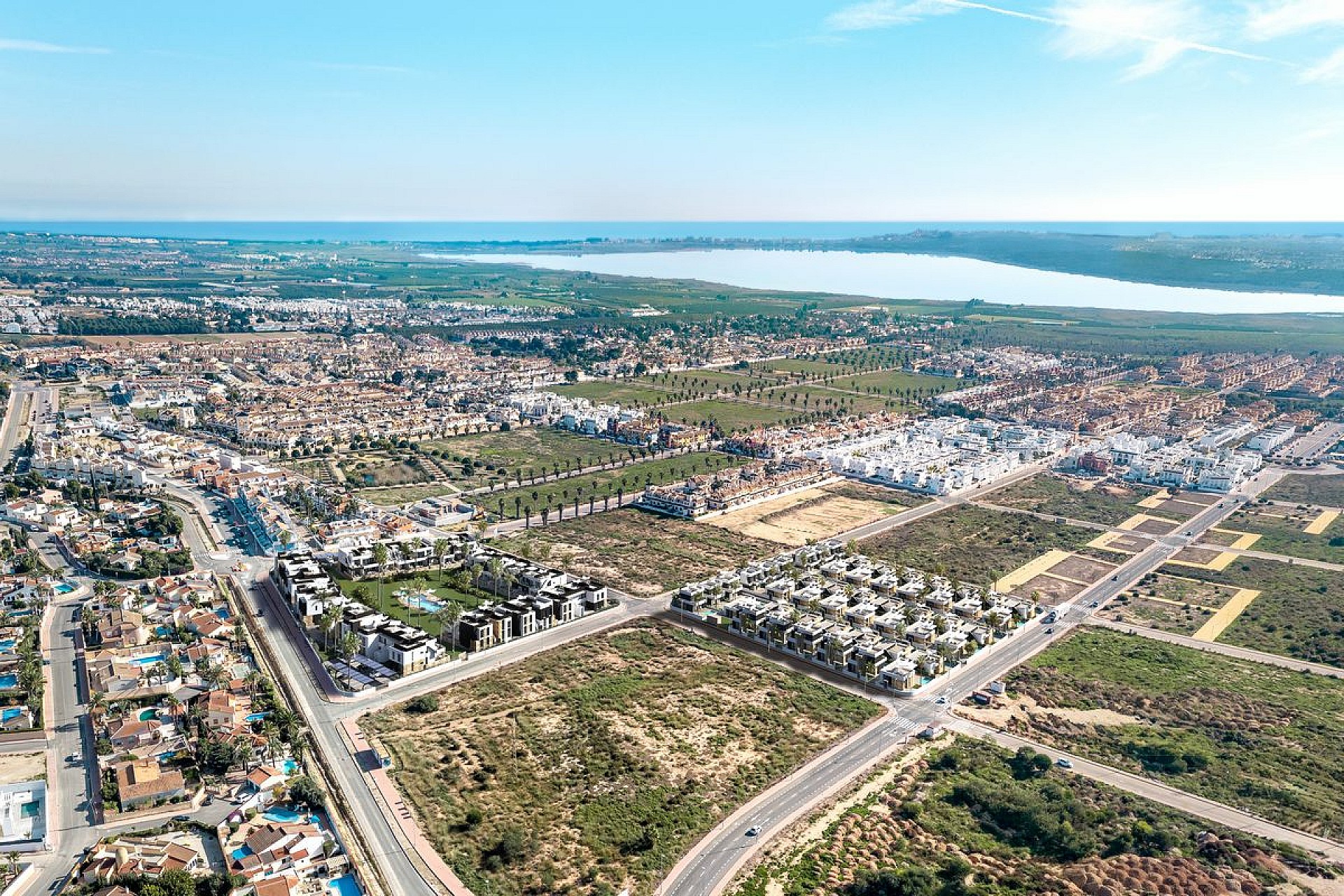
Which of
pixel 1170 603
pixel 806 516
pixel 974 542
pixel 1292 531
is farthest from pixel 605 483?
pixel 1292 531

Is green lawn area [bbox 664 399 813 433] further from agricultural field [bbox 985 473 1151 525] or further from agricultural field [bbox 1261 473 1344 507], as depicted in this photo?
agricultural field [bbox 1261 473 1344 507]

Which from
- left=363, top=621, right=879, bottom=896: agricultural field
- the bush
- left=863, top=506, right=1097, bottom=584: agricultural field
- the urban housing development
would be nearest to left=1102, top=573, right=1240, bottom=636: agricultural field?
the urban housing development

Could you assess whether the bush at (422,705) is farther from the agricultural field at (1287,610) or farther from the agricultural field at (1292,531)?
the agricultural field at (1292,531)

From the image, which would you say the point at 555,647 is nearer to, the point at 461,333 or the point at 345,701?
the point at 345,701

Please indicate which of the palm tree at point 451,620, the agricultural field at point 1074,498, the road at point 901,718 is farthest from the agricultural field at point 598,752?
the agricultural field at point 1074,498

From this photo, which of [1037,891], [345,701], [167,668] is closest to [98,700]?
[167,668]

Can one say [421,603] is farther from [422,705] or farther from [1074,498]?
[1074,498]

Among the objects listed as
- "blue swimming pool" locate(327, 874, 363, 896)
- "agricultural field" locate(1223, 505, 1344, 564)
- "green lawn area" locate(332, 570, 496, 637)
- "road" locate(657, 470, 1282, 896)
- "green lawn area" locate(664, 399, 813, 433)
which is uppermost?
"green lawn area" locate(664, 399, 813, 433)
